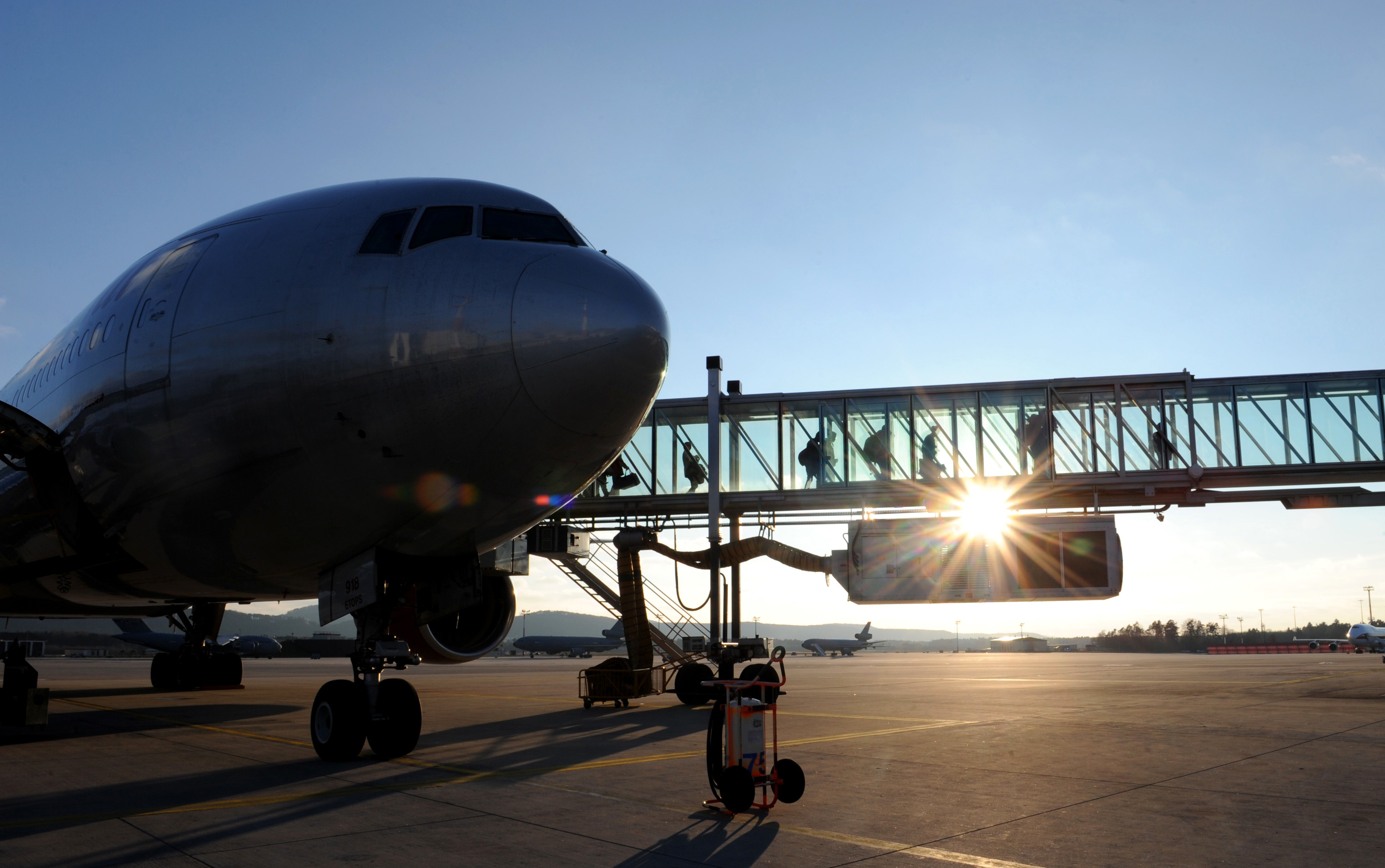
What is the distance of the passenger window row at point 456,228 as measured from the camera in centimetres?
903

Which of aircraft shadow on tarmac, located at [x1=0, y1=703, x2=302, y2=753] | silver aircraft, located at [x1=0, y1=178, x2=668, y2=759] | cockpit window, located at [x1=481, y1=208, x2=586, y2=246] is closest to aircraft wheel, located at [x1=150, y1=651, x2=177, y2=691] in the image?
aircraft shadow on tarmac, located at [x1=0, y1=703, x2=302, y2=753]

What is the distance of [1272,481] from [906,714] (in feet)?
41.2

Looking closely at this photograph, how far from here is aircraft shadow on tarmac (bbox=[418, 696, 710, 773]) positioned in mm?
11656

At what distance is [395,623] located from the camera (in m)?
14.1

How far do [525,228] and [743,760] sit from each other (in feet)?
17.3

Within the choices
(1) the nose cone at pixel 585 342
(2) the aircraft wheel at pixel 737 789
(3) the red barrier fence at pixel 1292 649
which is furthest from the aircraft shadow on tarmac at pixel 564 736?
(3) the red barrier fence at pixel 1292 649

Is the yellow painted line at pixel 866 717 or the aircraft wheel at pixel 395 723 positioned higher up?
the aircraft wheel at pixel 395 723

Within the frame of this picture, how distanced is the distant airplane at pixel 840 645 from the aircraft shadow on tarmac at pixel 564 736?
11943cm

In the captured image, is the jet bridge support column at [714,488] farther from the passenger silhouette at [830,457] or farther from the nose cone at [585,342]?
the nose cone at [585,342]

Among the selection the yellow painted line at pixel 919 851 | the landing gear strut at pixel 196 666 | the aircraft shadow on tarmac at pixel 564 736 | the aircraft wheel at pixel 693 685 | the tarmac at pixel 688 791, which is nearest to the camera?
the yellow painted line at pixel 919 851

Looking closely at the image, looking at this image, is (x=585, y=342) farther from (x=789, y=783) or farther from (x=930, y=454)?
(x=930, y=454)

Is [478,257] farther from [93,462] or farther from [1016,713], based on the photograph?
[1016,713]

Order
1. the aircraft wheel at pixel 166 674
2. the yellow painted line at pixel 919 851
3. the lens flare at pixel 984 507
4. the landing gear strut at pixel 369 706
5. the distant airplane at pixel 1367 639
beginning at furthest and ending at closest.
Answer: the distant airplane at pixel 1367 639
the aircraft wheel at pixel 166 674
the lens flare at pixel 984 507
the landing gear strut at pixel 369 706
the yellow painted line at pixel 919 851

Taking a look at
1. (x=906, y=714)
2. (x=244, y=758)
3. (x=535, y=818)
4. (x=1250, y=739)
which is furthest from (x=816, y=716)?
(x=535, y=818)
